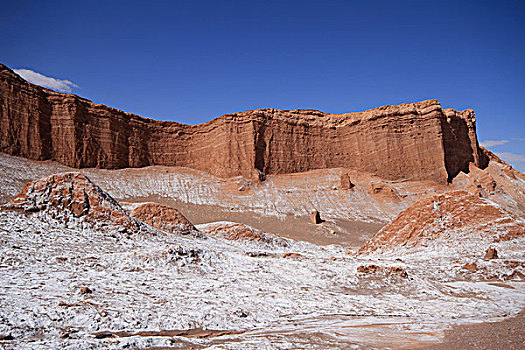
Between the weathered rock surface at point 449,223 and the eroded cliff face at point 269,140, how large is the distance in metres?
37.2

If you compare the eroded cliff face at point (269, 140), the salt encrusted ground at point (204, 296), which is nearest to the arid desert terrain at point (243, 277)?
the salt encrusted ground at point (204, 296)

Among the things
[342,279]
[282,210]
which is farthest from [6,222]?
[282,210]

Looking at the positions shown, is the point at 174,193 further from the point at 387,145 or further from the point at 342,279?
the point at 342,279

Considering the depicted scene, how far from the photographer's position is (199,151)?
196ft

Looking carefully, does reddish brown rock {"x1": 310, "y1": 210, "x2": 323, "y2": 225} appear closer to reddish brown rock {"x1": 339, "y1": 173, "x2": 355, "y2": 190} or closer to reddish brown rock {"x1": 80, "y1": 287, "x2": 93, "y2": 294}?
reddish brown rock {"x1": 339, "y1": 173, "x2": 355, "y2": 190}

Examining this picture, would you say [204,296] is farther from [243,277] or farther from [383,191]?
[383,191]

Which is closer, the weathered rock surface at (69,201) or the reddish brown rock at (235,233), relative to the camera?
the weathered rock surface at (69,201)

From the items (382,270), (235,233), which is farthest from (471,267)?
(235,233)

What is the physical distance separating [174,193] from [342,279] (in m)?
42.4

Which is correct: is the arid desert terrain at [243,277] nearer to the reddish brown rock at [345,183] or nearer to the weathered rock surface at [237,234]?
the weathered rock surface at [237,234]

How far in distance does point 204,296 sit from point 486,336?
4.41 m

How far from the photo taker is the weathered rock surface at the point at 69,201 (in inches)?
386

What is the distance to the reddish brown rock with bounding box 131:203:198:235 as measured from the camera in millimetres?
14864

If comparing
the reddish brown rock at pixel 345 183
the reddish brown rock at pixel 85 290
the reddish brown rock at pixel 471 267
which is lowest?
the reddish brown rock at pixel 471 267
